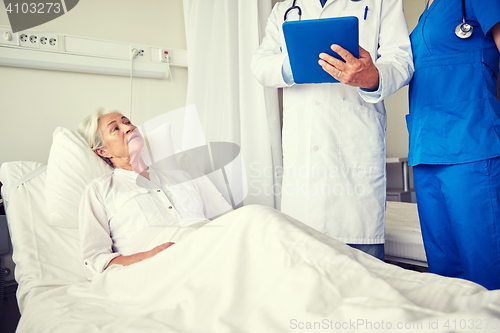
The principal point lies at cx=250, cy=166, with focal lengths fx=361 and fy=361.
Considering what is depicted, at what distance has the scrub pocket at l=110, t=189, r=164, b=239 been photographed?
129cm

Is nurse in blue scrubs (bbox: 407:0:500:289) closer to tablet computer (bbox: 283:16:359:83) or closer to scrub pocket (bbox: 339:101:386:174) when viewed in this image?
scrub pocket (bbox: 339:101:386:174)

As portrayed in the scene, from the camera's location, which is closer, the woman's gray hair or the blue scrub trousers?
the blue scrub trousers

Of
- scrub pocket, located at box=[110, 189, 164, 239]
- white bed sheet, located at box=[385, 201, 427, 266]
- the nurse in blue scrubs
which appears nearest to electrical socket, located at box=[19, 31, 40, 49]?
scrub pocket, located at box=[110, 189, 164, 239]

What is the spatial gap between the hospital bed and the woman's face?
0.56 meters

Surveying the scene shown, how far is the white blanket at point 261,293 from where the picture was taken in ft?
1.93

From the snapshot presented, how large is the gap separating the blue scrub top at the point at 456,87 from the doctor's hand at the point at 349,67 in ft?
0.68

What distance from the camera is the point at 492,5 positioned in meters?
0.94

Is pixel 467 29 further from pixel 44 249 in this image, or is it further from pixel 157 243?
pixel 44 249

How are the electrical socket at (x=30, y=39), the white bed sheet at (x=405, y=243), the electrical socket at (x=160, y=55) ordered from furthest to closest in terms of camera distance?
the electrical socket at (x=160, y=55) → the electrical socket at (x=30, y=39) → the white bed sheet at (x=405, y=243)

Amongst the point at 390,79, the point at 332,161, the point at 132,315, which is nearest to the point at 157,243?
the point at 132,315

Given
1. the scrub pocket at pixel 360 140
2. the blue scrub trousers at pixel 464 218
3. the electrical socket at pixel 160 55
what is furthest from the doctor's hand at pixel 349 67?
the electrical socket at pixel 160 55

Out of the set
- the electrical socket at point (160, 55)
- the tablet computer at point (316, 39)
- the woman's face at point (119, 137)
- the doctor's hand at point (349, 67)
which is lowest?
the woman's face at point (119, 137)

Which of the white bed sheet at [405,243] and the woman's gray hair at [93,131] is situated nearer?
the white bed sheet at [405,243]

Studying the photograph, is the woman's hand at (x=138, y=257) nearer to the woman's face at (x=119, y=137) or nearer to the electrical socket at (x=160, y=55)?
the woman's face at (x=119, y=137)
